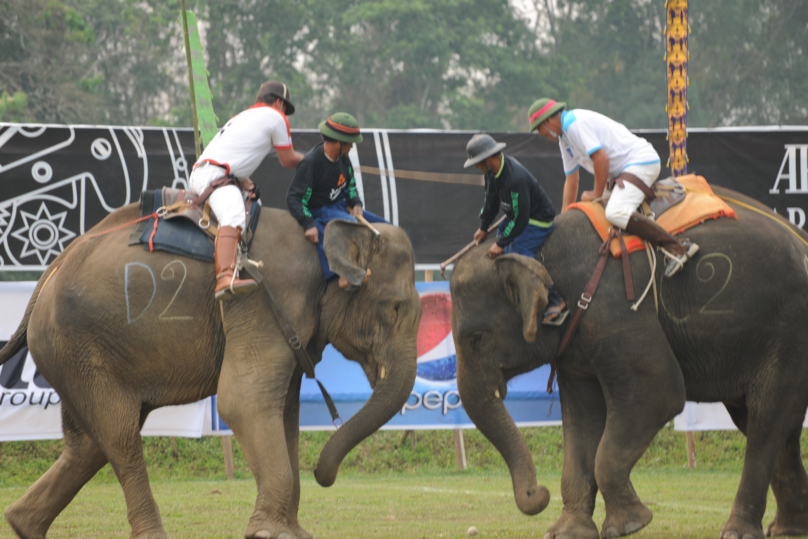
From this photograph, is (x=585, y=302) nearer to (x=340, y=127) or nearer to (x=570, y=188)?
(x=570, y=188)

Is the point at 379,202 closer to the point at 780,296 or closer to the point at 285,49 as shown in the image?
the point at 780,296

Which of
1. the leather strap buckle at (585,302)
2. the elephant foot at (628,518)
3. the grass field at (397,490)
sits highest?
the leather strap buckle at (585,302)

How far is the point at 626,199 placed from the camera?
5.25m

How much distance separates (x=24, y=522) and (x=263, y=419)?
5.44ft

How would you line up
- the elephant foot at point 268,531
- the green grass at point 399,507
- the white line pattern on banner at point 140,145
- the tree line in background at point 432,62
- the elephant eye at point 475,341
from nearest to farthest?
the elephant foot at point 268,531, the elephant eye at point 475,341, the green grass at point 399,507, the white line pattern on banner at point 140,145, the tree line in background at point 432,62

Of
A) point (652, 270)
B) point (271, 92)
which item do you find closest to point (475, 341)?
point (652, 270)

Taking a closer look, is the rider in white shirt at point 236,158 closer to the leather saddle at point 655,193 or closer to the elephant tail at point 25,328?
the elephant tail at point 25,328

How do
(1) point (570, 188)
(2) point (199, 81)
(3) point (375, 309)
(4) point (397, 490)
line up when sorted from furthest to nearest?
(4) point (397, 490), (2) point (199, 81), (1) point (570, 188), (3) point (375, 309)

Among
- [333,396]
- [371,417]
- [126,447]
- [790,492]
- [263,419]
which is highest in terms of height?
[263,419]

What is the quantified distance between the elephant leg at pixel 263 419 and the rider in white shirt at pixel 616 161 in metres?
2.06

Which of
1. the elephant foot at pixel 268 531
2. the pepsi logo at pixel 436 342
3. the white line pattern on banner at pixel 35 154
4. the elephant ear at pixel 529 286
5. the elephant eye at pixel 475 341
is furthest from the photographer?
the pepsi logo at pixel 436 342

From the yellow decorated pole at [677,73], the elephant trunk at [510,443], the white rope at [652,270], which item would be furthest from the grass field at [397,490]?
the yellow decorated pole at [677,73]

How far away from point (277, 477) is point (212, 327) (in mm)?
925

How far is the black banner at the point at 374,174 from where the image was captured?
868 cm
